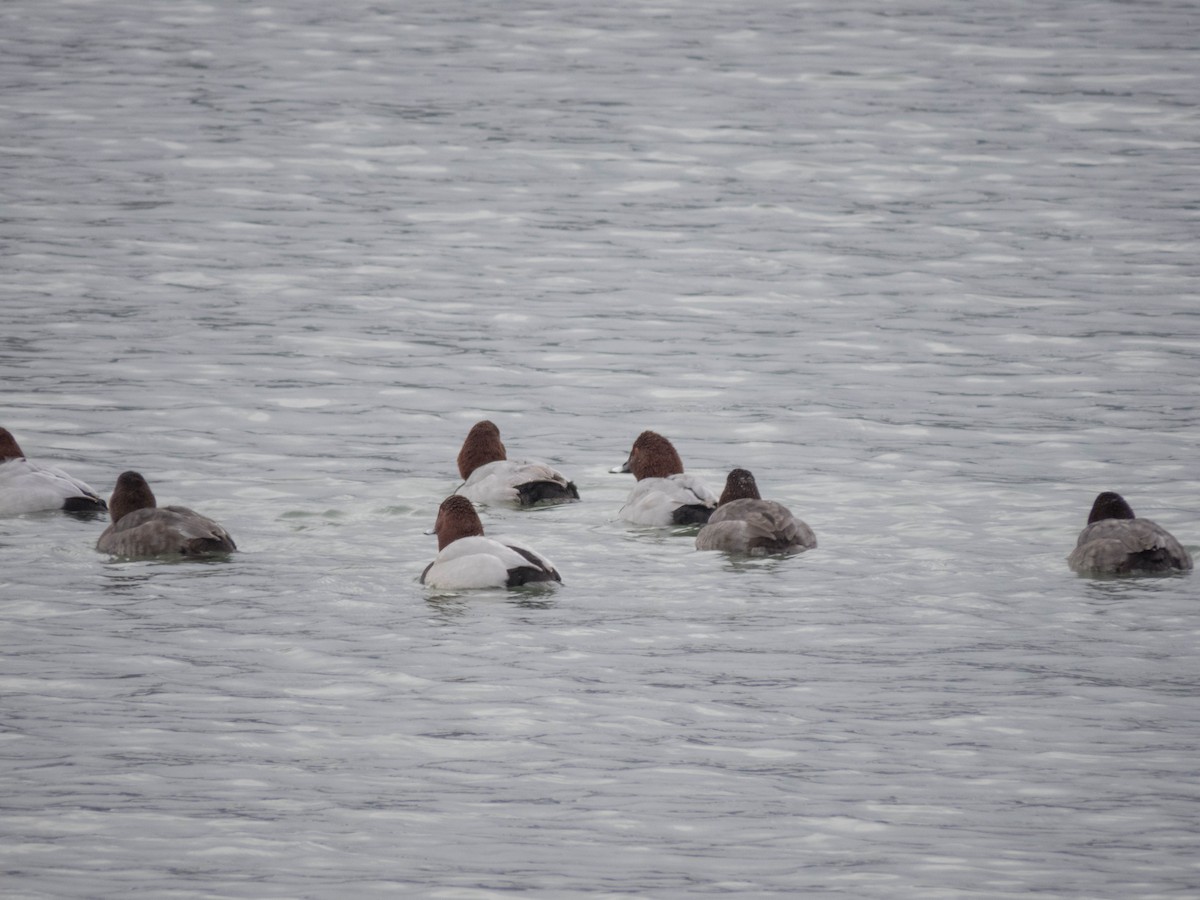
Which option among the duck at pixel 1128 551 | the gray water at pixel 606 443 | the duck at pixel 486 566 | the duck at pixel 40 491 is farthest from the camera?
the duck at pixel 40 491

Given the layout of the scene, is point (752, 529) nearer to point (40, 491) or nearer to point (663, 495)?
point (663, 495)

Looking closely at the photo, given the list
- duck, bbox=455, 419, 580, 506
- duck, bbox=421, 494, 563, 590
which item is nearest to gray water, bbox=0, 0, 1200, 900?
duck, bbox=421, 494, 563, 590

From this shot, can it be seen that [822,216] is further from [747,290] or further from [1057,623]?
[1057,623]

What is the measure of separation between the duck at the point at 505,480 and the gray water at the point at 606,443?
12.0 inches

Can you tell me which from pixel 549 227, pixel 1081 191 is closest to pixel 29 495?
pixel 549 227

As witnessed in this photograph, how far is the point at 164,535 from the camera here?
1496 centimetres

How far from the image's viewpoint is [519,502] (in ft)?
56.7

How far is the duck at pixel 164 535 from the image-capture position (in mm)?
14977

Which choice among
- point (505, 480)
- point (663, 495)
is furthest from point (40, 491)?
point (663, 495)

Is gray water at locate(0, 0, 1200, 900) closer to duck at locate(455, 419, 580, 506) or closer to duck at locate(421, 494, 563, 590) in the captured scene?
duck at locate(421, 494, 563, 590)

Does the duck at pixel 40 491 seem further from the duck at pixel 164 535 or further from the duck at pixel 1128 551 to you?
the duck at pixel 1128 551

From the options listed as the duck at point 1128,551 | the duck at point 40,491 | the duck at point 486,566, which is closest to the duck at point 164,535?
the duck at point 40,491

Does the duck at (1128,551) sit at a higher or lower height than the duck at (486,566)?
higher

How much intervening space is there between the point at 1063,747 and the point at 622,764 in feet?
7.82
